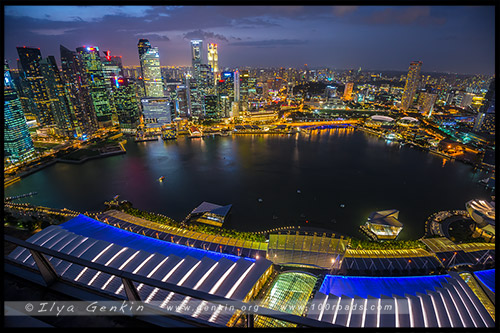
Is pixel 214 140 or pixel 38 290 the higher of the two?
pixel 38 290

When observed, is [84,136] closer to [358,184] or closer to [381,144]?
[358,184]

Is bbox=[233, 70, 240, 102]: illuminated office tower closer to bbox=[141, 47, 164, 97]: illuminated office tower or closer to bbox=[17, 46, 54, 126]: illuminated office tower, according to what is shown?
bbox=[141, 47, 164, 97]: illuminated office tower

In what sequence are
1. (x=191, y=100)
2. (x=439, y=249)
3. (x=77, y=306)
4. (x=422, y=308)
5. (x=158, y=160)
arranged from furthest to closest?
1. (x=191, y=100)
2. (x=158, y=160)
3. (x=439, y=249)
4. (x=422, y=308)
5. (x=77, y=306)

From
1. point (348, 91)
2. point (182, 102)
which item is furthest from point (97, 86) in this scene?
point (348, 91)

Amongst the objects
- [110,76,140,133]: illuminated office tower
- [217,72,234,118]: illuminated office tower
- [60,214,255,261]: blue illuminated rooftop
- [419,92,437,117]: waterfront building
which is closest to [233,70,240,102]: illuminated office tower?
[217,72,234,118]: illuminated office tower

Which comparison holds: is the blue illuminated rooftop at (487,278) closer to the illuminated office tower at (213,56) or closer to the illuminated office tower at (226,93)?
the illuminated office tower at (226,93)

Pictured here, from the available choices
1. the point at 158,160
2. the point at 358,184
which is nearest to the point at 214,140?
the point at 158,160

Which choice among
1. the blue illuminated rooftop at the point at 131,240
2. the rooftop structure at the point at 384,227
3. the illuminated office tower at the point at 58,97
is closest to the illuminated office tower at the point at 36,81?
the illuminated office tower at the point at 58,97

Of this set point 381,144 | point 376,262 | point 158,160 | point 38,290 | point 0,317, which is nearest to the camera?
point 0,317
